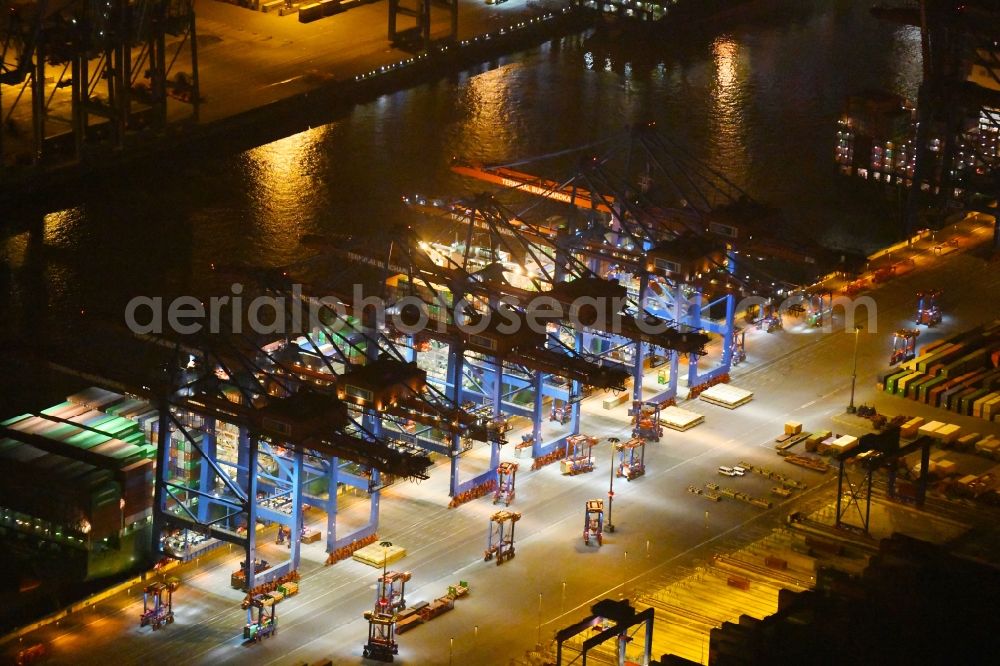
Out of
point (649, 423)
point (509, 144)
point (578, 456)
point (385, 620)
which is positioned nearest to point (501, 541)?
point (385, 620)

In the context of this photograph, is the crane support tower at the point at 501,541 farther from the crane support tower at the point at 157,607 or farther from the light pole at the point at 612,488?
the crane support tower at the point at 157,607

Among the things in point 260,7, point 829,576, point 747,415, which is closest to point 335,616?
point 829,576

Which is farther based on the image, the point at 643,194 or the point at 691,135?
the point at 691,135

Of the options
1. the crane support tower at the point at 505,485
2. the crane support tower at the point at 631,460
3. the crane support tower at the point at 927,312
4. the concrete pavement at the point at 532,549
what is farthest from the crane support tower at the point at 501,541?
the crane support tower at the point at 927,312

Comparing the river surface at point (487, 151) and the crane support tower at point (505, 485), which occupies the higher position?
the crane support tower at point (505, 485)

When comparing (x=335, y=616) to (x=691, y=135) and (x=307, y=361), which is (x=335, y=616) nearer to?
(x=307, y=361)

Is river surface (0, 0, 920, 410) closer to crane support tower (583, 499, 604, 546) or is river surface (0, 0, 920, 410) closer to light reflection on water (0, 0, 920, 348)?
light reflection on water (0, 0, 920, 348)
